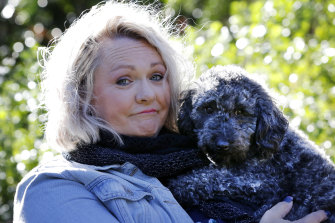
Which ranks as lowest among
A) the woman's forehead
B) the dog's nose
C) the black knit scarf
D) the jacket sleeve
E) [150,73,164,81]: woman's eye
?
the jacket sleeve

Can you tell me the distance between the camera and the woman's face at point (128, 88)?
2.73 meters

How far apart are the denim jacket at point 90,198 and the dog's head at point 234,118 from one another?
18.0 inches

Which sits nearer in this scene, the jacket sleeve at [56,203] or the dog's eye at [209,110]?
the jacket sleeve at [56,203]

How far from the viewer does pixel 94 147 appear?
2658 millimetres

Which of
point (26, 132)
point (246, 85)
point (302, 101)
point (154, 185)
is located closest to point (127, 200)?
point (154, 185)

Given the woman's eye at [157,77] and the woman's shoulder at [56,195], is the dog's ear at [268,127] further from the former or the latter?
the woman's shoulder at [56,195]

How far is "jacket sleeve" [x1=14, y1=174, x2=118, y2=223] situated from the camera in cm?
218

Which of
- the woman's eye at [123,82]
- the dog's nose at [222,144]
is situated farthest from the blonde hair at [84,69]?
the dog's nose at [222,144]

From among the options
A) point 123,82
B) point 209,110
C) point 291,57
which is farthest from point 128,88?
point 291,57

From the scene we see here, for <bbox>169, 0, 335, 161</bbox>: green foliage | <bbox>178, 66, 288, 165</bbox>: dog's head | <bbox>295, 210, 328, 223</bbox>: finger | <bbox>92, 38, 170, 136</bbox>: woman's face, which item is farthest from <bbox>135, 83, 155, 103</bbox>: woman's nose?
<bbox>169, 0, 335, 161</bbox>: green foliage

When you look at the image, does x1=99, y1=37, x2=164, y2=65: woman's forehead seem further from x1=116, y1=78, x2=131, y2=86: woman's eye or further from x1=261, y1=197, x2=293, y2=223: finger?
x1=261, y1=197, x2=293, y2=223: finger

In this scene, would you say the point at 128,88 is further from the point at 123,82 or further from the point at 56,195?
the point at 56,195

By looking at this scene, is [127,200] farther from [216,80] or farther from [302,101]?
[302,101]

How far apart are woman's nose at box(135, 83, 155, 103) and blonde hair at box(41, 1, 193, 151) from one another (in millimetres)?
250
